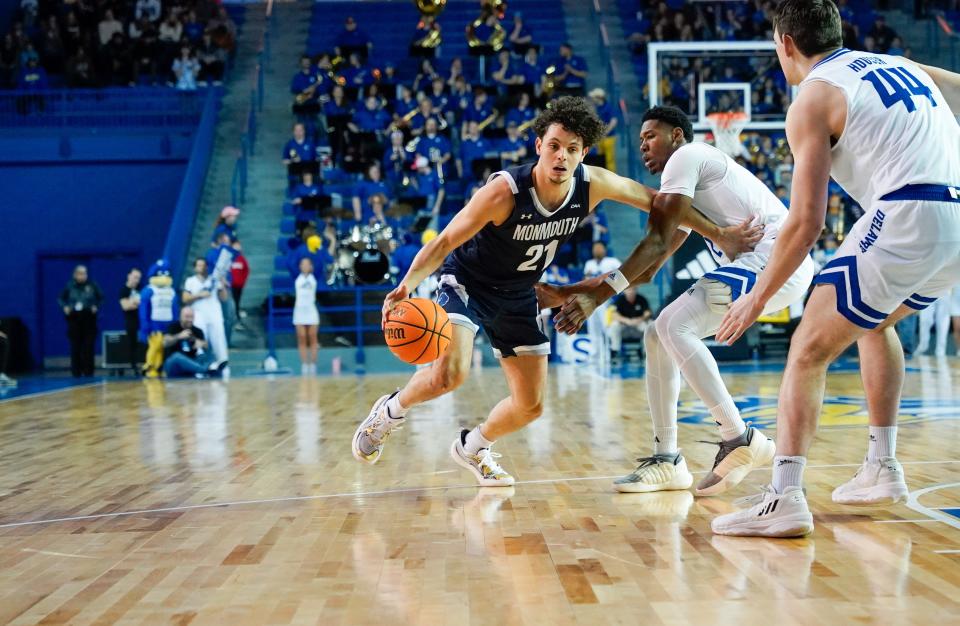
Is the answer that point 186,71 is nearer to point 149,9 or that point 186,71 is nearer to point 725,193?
point 149,9

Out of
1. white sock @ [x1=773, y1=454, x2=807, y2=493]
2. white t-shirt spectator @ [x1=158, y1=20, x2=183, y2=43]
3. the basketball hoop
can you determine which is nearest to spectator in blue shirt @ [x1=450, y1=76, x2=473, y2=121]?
the basketball hoop

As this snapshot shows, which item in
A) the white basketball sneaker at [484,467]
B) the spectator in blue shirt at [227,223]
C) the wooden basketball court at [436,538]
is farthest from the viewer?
the spectator in blue shirt at [227,223]

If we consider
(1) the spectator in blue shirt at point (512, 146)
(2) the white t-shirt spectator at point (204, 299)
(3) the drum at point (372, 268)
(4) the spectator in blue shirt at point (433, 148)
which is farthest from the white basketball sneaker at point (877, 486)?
(4) the spectator in blue shirt at point (433, 148)

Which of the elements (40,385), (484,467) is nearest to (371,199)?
(40,385)

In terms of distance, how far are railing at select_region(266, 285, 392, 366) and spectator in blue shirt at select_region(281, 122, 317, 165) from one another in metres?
3.34

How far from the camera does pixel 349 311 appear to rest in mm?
18234

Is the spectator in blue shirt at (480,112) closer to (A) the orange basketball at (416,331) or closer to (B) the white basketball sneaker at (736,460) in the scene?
(A) the orange basketball at (416,331)

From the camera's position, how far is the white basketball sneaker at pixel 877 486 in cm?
471

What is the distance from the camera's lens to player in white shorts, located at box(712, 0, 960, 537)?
3.98 m

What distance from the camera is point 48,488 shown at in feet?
19.9

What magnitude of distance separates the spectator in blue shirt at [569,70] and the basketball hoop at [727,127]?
6.11 metres

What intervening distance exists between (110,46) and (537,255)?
20.3m

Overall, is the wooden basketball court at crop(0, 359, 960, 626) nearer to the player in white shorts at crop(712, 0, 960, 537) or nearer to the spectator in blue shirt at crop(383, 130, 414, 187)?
the player in white shorts at crop(712, 0, 960, 537)

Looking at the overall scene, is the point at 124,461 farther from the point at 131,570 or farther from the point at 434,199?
the point at 434,199
